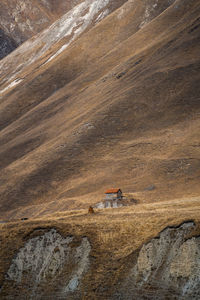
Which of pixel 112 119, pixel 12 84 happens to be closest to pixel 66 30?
pixel 12 84

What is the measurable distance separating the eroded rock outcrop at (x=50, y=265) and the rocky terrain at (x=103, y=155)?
0.26 ft

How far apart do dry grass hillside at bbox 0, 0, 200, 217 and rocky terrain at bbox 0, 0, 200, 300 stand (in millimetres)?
338

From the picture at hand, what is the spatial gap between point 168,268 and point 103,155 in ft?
193

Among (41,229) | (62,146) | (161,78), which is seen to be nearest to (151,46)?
(161,78)

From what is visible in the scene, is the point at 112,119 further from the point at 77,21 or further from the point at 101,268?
the point at 77,21

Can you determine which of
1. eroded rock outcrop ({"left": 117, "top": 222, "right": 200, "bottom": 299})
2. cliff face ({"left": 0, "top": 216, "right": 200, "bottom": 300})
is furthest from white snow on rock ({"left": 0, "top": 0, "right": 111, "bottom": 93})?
eroded rock outcrop ({"left": 117, "top": 222, "right": 200, "bottom": 299})

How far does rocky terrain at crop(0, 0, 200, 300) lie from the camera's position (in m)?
30.3

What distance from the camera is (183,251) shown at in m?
28.2

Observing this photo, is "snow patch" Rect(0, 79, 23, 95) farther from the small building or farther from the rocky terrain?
the small building

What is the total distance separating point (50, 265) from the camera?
3303cm

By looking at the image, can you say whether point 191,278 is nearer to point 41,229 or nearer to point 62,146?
point 41,229

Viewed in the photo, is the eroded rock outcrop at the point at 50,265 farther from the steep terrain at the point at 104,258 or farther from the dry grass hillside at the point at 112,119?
the dry grass hillside at the point at 112,119

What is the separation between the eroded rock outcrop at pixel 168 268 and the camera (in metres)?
26.6

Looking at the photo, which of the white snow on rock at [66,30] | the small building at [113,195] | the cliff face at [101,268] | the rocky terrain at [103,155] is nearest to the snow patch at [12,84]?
the white snow on rock at [66,30]
